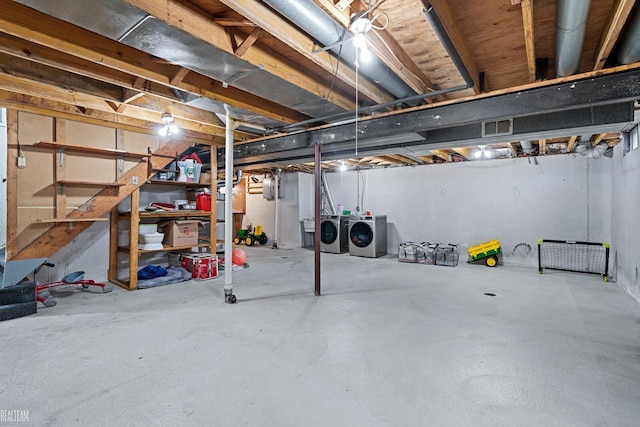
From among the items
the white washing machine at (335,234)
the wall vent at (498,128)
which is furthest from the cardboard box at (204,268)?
the wall vent at (498,128)

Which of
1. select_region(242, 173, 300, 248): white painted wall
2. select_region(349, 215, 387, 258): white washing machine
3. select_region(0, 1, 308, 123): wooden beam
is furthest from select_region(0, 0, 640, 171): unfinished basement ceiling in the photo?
select_region(242, 173, 300, 248): white painted wall

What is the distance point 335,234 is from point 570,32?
5725 millimetres

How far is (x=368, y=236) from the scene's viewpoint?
654 centimetres

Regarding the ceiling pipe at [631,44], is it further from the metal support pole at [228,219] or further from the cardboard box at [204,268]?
the cardboard box at [204,268]

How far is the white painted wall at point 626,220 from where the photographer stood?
3.46 meters

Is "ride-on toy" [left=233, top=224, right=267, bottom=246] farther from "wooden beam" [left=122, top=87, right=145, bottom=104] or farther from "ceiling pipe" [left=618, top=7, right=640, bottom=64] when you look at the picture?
"ceiling pipe" [left=618, top=7, right=640, bottom=64]

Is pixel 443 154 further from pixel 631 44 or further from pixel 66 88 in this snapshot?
pixel 66 88

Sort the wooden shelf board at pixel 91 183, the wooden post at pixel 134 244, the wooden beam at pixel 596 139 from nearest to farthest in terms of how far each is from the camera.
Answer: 1. the wooden shelf board at pixel 91 183
2. the wooden post at pixel 134 244
3. the wooden beam at pixel 596 139

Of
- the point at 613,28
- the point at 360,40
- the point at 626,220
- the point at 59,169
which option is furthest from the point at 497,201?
the point at 59,169

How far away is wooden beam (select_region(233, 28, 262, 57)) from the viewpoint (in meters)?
1.91

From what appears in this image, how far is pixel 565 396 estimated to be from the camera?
1735 mm

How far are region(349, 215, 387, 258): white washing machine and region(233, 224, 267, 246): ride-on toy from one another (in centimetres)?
289

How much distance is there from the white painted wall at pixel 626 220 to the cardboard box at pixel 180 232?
5.64 meters

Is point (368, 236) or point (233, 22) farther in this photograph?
point (368, 236)
